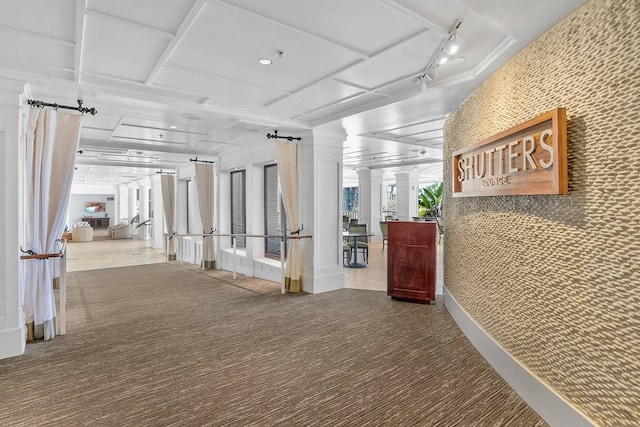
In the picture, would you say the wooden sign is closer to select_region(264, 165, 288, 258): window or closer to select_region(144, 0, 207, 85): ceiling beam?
select_region(144, 0, 207, 85): ceiling beam

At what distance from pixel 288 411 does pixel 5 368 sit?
8.98 ft

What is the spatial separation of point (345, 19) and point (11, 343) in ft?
14.2

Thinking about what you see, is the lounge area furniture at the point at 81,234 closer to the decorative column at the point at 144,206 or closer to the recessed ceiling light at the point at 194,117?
the decorative column at the point at 144,206

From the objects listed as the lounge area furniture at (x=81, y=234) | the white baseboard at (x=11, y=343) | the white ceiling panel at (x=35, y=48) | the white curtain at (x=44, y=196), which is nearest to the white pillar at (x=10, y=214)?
the white baseboard at (x=11, y=343)

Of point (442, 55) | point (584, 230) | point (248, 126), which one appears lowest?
point (584, 230)

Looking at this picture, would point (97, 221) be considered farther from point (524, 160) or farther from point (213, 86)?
point (524, 160)

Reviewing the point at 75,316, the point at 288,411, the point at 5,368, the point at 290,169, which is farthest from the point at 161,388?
the point at 290,169

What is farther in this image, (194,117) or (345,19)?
(194,117)

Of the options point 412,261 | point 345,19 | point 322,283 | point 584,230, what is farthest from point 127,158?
point 584,230

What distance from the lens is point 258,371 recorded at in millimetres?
3168

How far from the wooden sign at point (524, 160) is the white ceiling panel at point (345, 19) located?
1182mm

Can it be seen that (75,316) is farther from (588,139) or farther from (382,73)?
(588,139)

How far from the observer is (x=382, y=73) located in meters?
3.70

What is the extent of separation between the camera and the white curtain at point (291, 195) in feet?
19.8
